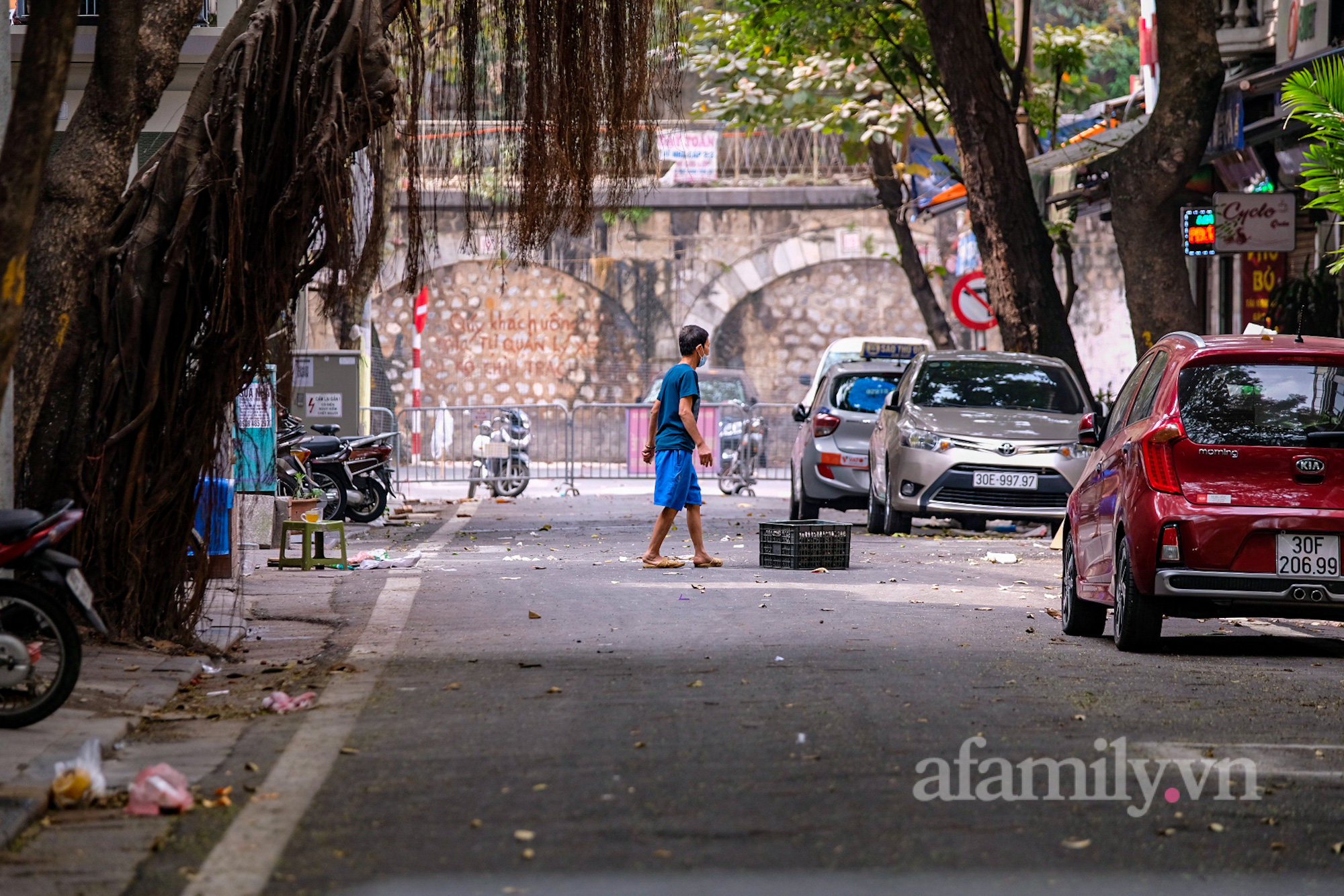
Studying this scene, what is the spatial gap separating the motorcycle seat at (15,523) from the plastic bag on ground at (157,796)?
1.79 metres

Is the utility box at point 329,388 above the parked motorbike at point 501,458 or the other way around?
above

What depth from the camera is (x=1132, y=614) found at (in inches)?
369

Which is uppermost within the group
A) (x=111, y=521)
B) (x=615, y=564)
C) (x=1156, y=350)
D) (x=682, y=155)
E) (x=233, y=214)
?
(x=682, y=155)

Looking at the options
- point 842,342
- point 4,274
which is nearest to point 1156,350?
point 4,274

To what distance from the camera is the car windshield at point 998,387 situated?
17.9 metres

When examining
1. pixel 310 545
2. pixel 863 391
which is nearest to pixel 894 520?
pixel 863 391

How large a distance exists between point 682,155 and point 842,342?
9.57m

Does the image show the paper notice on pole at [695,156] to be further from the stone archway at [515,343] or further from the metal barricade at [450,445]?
the metal barricade at [450,445]

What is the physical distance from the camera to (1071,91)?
125 ft

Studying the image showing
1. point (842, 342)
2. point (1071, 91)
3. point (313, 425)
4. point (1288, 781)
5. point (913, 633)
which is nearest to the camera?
point (1288, 781)

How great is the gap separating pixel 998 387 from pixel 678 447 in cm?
520

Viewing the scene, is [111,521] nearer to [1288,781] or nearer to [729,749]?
[729,749]

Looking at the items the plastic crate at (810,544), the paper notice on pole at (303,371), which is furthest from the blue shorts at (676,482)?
the paper notice on pole at (303,371)

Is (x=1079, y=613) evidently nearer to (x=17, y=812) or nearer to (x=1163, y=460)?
(x=1163, y=460)
